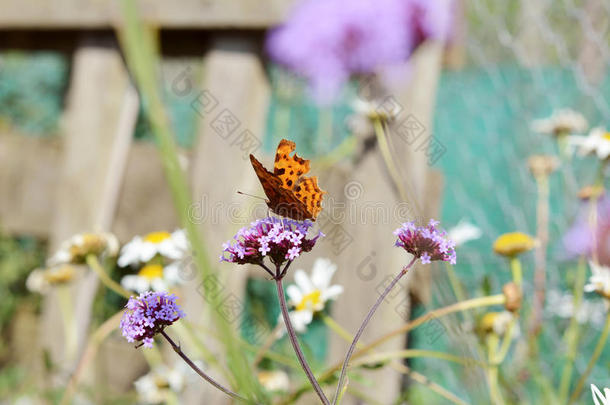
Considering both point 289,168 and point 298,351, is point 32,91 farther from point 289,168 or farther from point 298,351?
point 298,351

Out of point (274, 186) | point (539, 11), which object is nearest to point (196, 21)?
point (539, 11)

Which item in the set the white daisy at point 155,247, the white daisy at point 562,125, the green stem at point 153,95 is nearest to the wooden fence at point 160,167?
the white daisy at point 562,125

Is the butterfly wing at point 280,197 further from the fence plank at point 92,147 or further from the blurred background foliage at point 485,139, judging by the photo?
the fence plank at point 92,147

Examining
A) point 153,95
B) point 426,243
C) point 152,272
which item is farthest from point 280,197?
point 152,272

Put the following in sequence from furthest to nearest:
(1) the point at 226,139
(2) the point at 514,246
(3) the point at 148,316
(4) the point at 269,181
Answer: (1) the point at 226,139
(2) the point at 514,246
(4) the point at 269,181
(3) the point at 148,316

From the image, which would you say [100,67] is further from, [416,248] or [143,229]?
[416,248]
